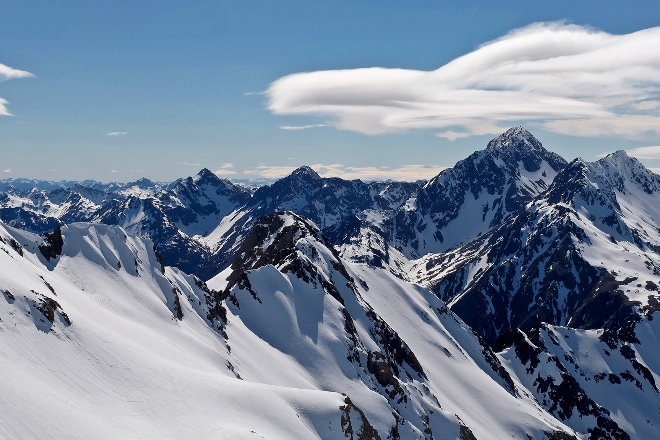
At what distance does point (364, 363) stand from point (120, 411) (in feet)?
236

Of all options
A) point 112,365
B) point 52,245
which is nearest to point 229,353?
point 52,245

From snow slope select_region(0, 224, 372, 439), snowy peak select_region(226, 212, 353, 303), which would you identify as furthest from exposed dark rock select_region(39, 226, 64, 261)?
snowy peak select_region(226, 212, 353, 303)

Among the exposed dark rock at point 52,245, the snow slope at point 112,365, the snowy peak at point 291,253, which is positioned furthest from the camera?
the snowy peak at point 291,253

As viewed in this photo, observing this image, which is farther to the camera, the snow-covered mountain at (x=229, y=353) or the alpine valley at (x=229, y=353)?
the snow-covered mountain at (x=229, y=353)

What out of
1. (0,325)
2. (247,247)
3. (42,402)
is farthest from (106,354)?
(247,247)

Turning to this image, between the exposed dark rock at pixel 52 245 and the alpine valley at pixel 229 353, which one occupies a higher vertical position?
the exposed dark rock at pixel 52 245

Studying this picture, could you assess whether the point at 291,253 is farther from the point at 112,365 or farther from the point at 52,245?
the point at 112,365

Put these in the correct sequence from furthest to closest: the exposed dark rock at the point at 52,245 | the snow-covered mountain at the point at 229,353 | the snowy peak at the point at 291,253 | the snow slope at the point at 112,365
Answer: the snowy peak at the point at 291,253, the exposed dark rock at the point at 52,245, the snow-covered mountain at the point at 229,353, the snow slope at the point at 112,365

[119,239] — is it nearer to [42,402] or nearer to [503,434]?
[42,402]

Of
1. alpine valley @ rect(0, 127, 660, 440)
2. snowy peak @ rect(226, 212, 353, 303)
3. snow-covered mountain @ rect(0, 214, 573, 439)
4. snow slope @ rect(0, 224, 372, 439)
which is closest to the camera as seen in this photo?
snow slope @ rect(0, 224, 372, 439)

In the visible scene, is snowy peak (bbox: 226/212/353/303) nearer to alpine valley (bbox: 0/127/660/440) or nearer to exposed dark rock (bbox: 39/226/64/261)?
alpine valley (bbox: 0/127/660/440)

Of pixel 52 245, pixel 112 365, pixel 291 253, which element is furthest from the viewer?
pixel 291 253

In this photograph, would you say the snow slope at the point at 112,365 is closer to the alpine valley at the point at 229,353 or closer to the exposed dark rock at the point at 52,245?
the alpine valley at the point at 229,353

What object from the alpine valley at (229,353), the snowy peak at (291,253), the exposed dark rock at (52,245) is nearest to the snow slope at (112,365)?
the alpine valley at (229,353)
